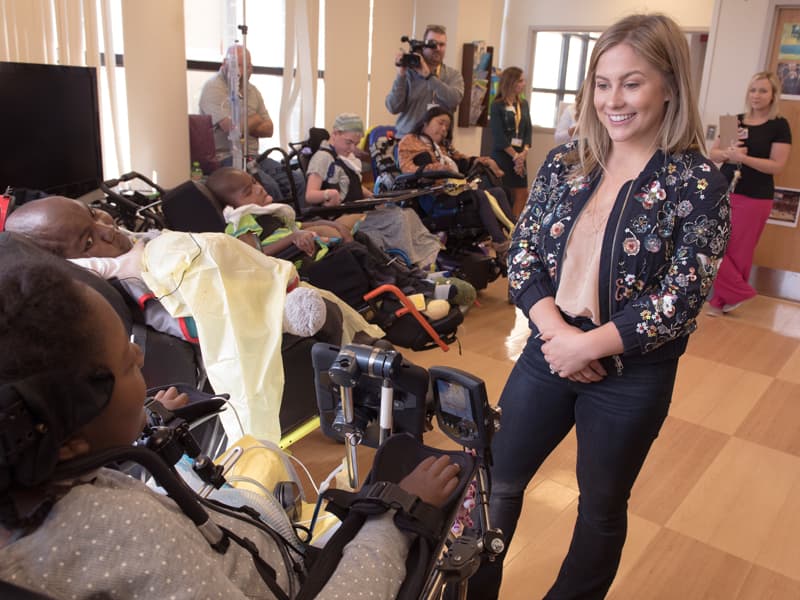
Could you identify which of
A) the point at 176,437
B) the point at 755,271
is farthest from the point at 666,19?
the point at 755,271

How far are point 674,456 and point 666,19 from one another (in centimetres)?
190

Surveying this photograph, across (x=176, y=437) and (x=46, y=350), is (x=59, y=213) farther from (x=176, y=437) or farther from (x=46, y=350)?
(x=46, y=350)

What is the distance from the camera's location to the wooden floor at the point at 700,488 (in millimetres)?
2047

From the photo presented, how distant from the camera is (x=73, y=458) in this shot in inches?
30.3

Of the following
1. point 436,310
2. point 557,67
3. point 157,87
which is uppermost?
point 557,67

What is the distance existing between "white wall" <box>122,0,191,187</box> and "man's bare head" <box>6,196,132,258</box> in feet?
6.98

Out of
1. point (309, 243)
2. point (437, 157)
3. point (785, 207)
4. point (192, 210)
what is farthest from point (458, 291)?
point (785, 207)

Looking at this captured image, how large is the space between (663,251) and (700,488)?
4.98ft

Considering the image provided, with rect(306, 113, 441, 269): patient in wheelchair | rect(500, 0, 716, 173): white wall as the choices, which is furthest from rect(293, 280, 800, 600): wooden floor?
rect(500, 0, 716, 173): white wall

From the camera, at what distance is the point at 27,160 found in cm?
311

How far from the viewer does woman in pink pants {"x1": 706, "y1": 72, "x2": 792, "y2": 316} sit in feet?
14.1

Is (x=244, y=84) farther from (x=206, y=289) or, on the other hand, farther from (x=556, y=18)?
(x=556, y=18)

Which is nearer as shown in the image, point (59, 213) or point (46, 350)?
point (46, 350)

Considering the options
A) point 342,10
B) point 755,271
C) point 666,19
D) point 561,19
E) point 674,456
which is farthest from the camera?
point 561,19
